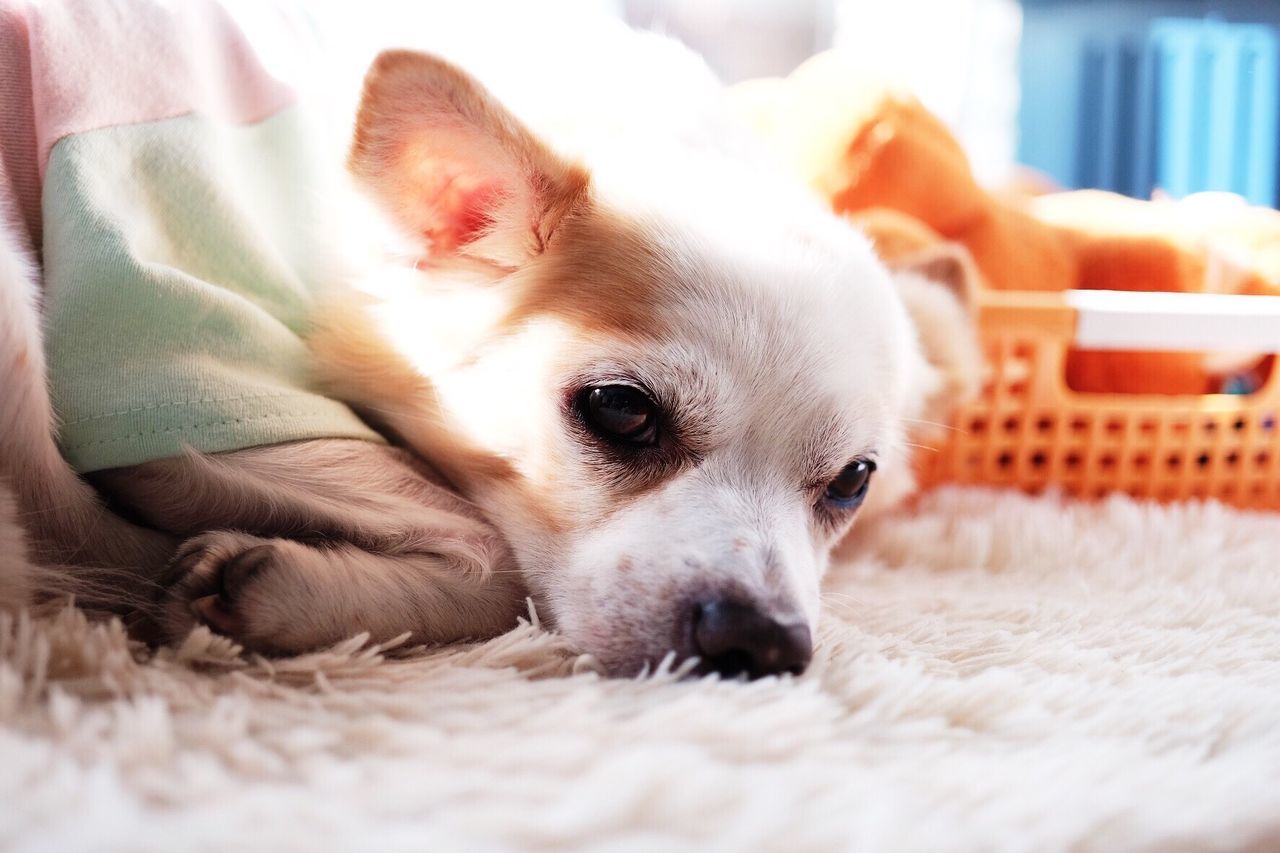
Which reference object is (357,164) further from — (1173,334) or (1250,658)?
(1173,334)

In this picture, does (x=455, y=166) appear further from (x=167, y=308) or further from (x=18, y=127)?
(x=18, y=127)

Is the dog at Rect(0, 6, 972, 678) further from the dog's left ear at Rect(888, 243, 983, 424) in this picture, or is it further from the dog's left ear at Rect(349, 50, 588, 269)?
the dog's left ear at Rect(888, 243, 983, 424)

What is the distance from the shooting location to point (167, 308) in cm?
86

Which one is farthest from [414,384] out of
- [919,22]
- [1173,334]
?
[919,22]

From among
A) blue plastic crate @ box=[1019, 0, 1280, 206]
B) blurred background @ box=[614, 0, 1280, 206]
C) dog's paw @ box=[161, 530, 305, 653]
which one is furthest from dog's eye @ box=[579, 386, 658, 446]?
blue plastic crate @ box=[1019, 0, 1280, 206]

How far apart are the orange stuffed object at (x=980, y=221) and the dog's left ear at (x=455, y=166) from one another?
793mm

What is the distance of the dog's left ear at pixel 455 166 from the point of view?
91 cm

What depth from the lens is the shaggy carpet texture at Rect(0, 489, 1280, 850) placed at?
51cm

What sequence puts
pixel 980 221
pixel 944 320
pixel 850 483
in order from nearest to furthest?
pixel 850 483 → pixel 944 320 → pixel 980 221

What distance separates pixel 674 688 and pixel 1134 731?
360 millimetres

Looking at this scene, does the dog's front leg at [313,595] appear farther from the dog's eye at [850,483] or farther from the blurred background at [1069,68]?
the blurred background at [1069,68]

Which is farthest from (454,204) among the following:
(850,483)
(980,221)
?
(980,221)

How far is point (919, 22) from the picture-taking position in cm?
311

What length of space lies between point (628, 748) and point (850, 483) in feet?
1.81
